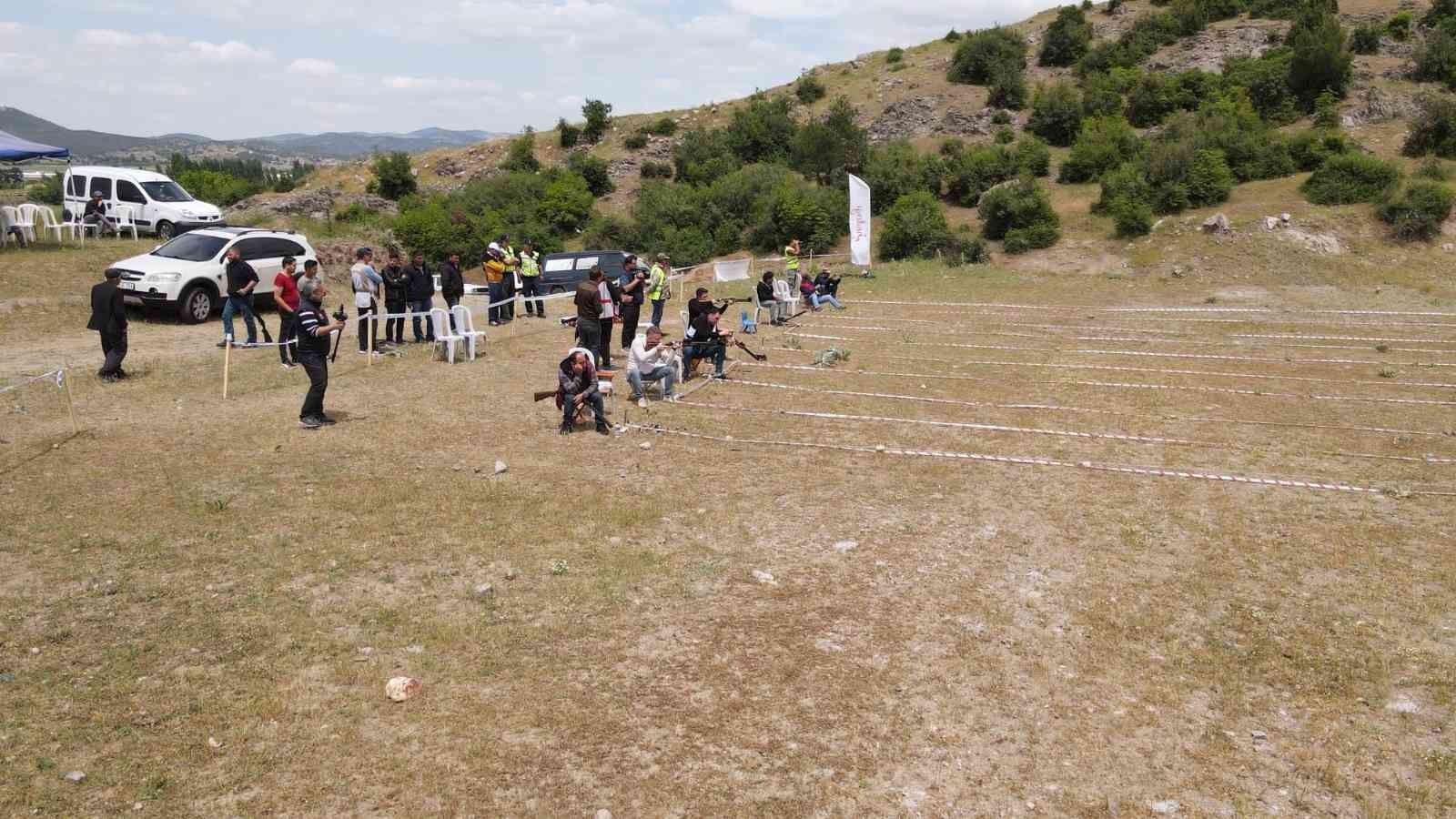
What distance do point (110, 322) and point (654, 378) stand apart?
22.4 feet

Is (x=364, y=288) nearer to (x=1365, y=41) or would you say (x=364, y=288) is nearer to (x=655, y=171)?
(x=655, y=171)

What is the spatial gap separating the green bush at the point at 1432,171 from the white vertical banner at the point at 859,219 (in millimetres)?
18038

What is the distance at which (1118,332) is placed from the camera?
1834cm

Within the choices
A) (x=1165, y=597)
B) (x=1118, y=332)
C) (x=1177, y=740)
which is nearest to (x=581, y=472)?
(x=1165, y=597)

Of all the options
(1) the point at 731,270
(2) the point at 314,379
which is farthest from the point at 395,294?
(1) the point at 731,270

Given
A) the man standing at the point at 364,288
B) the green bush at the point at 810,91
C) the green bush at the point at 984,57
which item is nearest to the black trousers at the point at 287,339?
the man standing at the point at 364,288

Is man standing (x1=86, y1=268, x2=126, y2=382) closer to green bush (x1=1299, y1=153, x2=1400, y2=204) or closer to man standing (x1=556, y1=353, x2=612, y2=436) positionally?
man standing (x1=556, y1=353, x2=612, y2=436)

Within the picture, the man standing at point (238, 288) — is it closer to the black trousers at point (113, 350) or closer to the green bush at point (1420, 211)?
the black trousers at point (113, 350)

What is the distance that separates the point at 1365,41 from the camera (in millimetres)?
43219

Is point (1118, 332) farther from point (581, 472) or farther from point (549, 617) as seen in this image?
point (549, 617)

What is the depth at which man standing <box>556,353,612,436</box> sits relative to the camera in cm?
1050

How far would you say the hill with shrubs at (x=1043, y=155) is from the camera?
30.0 m

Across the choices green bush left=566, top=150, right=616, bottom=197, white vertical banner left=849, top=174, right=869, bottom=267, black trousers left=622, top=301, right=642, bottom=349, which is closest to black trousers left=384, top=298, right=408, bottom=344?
black trousers left=622, top=301, right=642, bottom=349

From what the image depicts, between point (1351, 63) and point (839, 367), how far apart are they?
3827 cm
